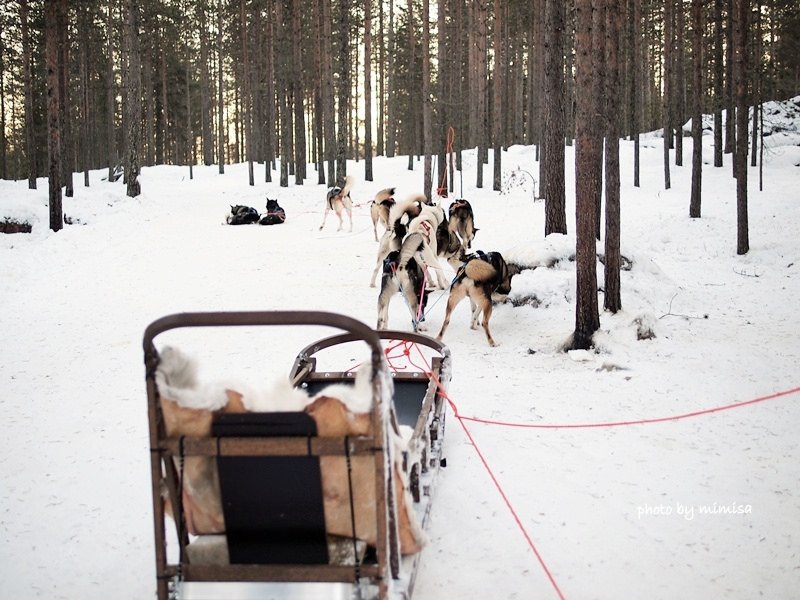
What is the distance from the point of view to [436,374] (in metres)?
4.52

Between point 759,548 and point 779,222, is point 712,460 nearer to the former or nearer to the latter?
point 759,548

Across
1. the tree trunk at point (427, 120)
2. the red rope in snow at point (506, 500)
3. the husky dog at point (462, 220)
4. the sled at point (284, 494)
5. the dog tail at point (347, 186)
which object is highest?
the tree trunk at point (427, 120)

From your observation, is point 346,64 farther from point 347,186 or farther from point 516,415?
point 516,415

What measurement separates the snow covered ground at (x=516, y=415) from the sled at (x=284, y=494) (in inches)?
34.2

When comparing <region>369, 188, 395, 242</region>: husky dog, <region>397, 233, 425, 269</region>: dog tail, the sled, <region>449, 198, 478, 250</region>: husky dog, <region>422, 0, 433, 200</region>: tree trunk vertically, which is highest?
<region>422, 0, 433, 200</region>: tree trunk

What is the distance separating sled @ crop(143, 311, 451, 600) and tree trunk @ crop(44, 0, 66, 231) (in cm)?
1471

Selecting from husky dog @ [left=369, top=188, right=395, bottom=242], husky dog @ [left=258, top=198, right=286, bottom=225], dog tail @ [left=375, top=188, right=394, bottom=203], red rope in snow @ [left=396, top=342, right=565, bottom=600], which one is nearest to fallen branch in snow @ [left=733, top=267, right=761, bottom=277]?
husky dog @ [left=369, top=188, right=395, bottom=242]

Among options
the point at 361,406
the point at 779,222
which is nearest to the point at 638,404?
the point at 361,406

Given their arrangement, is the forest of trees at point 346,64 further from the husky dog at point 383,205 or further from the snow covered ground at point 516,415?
the husky dog at point 383,205

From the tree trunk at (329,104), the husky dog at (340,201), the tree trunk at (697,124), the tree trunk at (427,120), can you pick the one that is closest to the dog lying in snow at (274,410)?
the husky dog at (340,201)

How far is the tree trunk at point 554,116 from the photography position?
10023 millimetres

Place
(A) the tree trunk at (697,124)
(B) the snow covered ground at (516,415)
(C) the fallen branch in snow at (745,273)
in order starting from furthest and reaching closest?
(A) the tree trunk at (697,124)
(C) the fallen branch in snow at (745,273)
(B) the snow covered ground at (516,415)

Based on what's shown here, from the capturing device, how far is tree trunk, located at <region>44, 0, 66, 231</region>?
47.9 feet

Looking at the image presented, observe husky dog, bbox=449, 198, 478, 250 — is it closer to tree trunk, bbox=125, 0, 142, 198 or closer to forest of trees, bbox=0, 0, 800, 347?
forest of trees, bbox=0, 0, 800, 347
